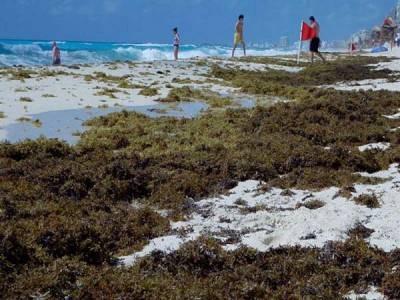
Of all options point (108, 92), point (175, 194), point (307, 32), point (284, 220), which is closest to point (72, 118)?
point (108, 92)

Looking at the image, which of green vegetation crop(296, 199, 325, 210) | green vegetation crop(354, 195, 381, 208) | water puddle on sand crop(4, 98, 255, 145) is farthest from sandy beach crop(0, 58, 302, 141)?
green vegetation crop(354, 195, 381, 208)

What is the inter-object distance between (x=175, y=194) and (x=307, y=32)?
23510mm

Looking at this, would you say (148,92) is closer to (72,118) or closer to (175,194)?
(72,118)

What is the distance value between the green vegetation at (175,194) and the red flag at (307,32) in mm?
15388

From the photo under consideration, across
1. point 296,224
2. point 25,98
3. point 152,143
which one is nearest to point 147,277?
point 296,224

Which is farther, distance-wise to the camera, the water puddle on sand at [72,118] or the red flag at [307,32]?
the red flag at [307,32]

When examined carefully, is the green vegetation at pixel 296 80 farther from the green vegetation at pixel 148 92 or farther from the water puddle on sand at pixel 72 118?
the green vegetation at pixel 148 92

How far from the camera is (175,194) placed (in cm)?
758

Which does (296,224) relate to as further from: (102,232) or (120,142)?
(120,142)

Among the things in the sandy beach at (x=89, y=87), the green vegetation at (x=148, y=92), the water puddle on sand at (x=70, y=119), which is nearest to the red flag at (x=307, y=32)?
the sandy beach at (x=89, y=87)

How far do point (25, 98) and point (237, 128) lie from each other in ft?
24.8

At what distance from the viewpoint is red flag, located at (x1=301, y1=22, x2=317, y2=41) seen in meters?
28.8

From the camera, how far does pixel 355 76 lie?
81.1 feet

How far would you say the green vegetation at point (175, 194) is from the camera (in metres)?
4.82
